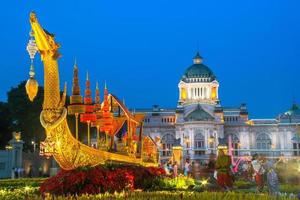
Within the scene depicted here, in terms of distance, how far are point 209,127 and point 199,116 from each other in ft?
9.63

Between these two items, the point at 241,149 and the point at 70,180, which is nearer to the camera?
the point at 70,180

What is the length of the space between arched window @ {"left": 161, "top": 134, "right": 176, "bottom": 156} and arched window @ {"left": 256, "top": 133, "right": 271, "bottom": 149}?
17.1 metres

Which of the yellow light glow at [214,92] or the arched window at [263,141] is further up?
the yellow light glow at [214,92]

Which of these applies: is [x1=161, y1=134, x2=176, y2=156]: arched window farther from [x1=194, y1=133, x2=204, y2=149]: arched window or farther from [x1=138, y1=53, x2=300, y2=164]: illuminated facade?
[x1=194, y1=133, x2=204, y2=149]: arched window

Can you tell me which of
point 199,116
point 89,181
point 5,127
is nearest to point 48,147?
point 89,181

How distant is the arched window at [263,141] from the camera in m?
86.4

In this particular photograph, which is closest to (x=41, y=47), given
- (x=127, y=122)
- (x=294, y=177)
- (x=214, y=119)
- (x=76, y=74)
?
(x=76, y=74)

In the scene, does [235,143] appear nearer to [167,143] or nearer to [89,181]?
[167,143]

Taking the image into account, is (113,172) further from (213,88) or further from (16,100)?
(213,88)

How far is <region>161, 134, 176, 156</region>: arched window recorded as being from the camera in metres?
87.4

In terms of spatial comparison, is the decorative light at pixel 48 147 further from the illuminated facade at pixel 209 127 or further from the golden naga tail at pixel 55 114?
the illuminated facade at pixel 209 127

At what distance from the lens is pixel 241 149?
85625 millimetres

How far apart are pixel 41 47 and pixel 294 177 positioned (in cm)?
1819

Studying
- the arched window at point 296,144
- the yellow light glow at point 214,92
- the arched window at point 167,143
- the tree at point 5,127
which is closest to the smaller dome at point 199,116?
the arched window at point 167,143
